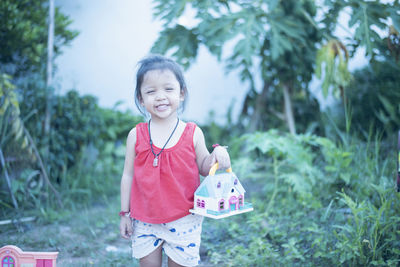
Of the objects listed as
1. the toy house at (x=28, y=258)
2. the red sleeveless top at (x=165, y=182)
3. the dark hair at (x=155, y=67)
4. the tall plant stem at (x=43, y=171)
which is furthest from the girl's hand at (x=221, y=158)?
the tall plant stem at (x=43, y=171)

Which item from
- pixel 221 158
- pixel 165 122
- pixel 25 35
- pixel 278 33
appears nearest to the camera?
pixel 221 158

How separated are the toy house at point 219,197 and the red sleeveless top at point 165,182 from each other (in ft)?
0.29

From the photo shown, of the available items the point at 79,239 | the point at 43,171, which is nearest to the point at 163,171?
the point at 79,239

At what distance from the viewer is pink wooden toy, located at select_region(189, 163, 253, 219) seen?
5.06 ft

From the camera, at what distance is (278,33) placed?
3604 mm

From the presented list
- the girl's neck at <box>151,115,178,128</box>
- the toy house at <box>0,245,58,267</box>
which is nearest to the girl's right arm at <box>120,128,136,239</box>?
the girl's neck at <box>151,115,178,128</box>

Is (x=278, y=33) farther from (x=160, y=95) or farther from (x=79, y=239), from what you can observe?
(x=79, y=239)

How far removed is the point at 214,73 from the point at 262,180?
95.0 inches

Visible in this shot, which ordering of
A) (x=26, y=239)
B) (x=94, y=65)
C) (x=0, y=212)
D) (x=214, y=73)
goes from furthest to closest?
1. (x=214, y=73)
2. (x=94, y=65)
3. (x=0, y=212)
4. (x=26, y=239)

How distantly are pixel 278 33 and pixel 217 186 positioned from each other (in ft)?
8.22

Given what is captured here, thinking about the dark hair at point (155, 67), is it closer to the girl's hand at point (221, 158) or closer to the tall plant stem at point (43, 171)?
the girl's hand at point (221, 158)

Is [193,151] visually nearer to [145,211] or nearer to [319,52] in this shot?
[145,211]

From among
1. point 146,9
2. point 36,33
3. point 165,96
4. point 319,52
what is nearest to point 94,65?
point 146,9

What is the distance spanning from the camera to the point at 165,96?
1.67 meters
